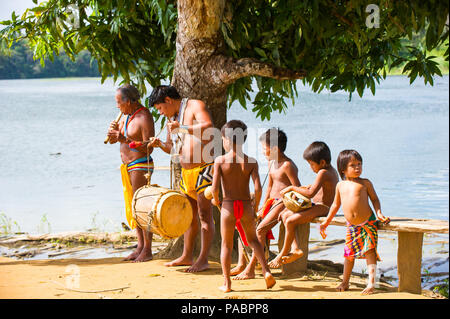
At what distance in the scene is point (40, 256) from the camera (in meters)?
7.59

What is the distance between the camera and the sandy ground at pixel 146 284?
5.00 m

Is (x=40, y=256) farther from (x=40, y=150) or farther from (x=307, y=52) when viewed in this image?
(x=40, y=150)

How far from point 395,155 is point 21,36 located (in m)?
16.5

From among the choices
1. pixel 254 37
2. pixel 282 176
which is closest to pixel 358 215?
pixel 282 176

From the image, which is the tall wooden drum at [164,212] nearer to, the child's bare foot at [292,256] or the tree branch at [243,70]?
the child's bare foot at [292,256]

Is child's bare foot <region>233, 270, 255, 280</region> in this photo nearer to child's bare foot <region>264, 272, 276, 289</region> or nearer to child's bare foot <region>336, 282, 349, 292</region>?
child's bare foot <region>264, 272, 276, 289</region>

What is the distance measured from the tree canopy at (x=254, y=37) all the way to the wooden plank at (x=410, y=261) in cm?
189

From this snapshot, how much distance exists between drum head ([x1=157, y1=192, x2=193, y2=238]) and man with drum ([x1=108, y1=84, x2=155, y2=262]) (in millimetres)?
669

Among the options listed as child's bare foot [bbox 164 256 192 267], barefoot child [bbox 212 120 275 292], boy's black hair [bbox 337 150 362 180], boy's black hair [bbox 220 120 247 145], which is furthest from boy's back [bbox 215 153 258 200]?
child's bare foot [bbox 164 256 192 267]

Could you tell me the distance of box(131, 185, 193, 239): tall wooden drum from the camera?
5.54 metres

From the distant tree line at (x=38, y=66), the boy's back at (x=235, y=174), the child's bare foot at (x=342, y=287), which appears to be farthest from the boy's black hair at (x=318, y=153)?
the distant tree line at (x=38, y=66)

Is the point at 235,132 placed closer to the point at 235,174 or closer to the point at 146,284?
the point at 235,174

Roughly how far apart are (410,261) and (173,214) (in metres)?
1.97

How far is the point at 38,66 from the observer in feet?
111
